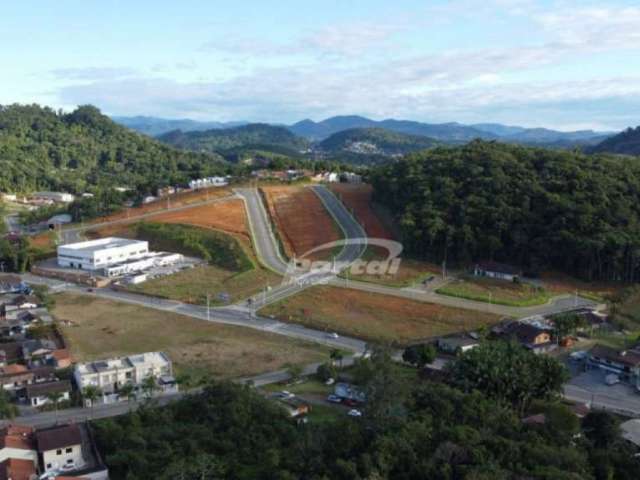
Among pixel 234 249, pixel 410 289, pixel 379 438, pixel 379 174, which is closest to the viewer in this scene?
pixel 379 438

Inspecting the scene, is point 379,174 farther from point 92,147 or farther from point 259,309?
point 92,147

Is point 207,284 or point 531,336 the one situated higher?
point 531,336

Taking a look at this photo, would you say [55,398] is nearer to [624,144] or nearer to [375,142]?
[624,144]

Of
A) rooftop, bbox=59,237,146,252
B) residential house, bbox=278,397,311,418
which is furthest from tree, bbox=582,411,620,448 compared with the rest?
rooftop, bbox=59,237,146,252

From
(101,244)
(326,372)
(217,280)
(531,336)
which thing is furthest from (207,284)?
(531,336)

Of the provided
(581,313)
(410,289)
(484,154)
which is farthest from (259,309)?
(484,154)

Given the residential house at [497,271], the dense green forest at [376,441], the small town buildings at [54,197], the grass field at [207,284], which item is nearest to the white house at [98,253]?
the grass field at [207,284]

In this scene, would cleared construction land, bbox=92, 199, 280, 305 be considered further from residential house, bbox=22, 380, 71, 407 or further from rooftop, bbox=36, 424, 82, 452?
rooftop, bbox=36, 424, 82, 452
